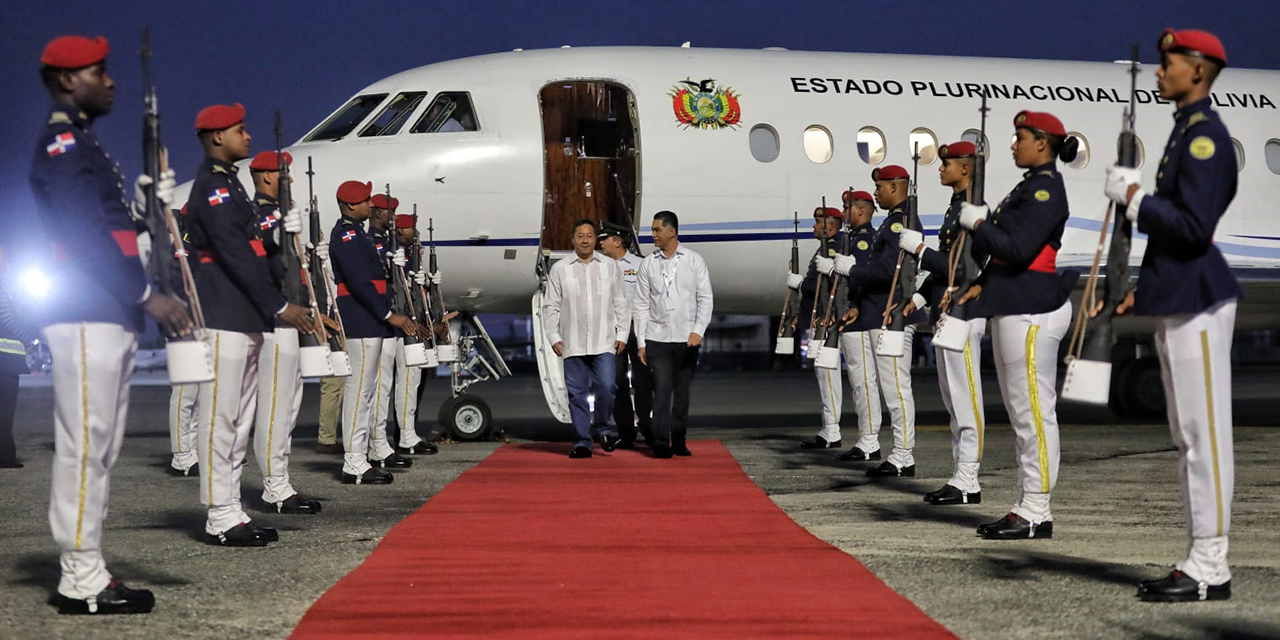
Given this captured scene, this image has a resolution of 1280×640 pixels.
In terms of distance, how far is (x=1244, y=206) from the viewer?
15.4 meters

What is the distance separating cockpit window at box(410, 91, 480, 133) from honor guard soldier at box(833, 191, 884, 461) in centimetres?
406

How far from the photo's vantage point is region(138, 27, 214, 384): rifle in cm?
510

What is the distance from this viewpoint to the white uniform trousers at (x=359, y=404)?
9664mm

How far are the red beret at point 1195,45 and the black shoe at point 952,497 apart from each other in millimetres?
3472

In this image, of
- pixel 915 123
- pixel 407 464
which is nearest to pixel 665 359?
pixel 407 464

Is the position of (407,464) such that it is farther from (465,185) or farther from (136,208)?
(136,208)

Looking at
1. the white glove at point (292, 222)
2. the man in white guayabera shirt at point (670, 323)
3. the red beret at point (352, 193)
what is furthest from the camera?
the man in white guayabera shirt at point (670, 323)

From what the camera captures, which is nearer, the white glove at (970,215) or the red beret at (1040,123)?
the white glove at (970,215)

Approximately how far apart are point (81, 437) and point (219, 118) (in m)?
2.41

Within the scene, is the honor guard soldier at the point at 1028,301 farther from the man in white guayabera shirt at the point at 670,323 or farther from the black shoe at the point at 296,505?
the man in white guayabera shirt at the point at 670,323

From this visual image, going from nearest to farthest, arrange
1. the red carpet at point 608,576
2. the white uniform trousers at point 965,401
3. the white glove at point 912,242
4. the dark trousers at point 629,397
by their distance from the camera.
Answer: the red carpet at point 608,576
the white glove at point 912,242
the white uniform trousers at point 965,401
the dark trousers at point 629,397

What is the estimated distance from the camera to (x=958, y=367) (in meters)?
7.68

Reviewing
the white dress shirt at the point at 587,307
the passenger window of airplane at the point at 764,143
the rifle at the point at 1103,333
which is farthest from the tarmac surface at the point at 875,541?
the passenger window of airplane at the point at 764,143

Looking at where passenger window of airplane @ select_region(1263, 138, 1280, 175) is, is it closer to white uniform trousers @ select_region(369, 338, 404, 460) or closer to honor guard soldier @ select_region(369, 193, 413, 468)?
honor guard soldier @ select_region(369, 193, 413, 468)
